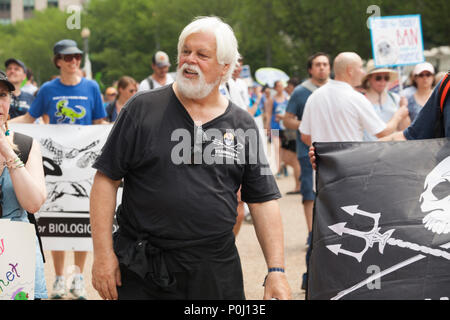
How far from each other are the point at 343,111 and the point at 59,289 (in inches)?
117

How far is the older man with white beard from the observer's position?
3.60 m

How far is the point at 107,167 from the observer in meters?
3.64

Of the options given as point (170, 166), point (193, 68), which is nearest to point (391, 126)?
point (193, 68)

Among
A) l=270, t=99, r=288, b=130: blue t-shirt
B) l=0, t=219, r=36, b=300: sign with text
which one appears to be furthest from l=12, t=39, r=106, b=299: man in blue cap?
l=270, t=99, r=288, b=130: blue t-shirt

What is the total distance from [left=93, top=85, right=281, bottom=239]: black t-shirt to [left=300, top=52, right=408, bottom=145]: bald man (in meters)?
3.07

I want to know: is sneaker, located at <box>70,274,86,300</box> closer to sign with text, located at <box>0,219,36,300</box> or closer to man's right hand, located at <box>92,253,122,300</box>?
sign with text, located at <box>0,219,36,300</box>

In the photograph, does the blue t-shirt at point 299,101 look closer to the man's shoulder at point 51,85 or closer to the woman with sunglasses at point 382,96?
the woman with sunglasses at point 382,96

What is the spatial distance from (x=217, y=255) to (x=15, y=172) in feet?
3.53

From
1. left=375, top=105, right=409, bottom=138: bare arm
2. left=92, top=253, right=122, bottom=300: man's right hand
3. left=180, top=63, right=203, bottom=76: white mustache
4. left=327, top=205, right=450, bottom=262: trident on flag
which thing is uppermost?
left=180, top=63, right=203, bottom=76: white mustache

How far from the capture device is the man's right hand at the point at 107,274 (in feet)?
11.8

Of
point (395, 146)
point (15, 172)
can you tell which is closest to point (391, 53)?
point (395, 146)

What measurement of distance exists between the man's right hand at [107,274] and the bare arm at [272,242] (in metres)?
0.73

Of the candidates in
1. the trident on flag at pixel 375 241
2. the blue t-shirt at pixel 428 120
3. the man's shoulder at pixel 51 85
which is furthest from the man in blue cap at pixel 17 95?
the trident on flag at pixel 375 241
